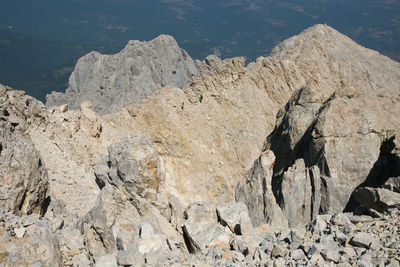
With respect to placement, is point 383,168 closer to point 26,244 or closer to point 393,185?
point 393,185

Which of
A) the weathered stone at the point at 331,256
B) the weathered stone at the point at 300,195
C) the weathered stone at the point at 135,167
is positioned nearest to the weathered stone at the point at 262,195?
the weathered stone at the point at 300,195

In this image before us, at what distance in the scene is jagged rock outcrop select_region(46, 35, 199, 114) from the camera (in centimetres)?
10712

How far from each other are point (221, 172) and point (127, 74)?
88635 mm

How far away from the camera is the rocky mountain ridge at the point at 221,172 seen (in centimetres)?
1514

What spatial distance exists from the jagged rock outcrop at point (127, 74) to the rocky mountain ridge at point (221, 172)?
6318 centimetres

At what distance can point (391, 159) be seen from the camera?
21.7 metres

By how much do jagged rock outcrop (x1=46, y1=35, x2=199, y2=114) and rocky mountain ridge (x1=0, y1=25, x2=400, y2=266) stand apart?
63184mm

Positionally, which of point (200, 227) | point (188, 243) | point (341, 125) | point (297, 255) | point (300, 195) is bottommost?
point (300, 195)

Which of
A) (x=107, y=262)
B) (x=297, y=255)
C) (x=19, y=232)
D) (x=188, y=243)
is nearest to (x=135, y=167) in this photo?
(x=188, y=243)

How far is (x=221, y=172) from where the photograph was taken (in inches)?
1214

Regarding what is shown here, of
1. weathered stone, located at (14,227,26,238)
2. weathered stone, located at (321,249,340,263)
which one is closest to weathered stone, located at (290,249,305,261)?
weathered stone, located at (321,249,340,263)

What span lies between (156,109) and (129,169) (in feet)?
33.9

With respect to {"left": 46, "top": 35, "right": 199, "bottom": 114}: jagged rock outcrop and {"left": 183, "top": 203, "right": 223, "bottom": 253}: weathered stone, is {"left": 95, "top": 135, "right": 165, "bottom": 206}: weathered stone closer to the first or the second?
{"left": 183, "top": 203, "right": 223, "bottom": 253}: weathered stone

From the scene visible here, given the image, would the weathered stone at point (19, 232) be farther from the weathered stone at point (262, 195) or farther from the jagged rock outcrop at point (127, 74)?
the jagged rock outcrop at point (127, 74)
